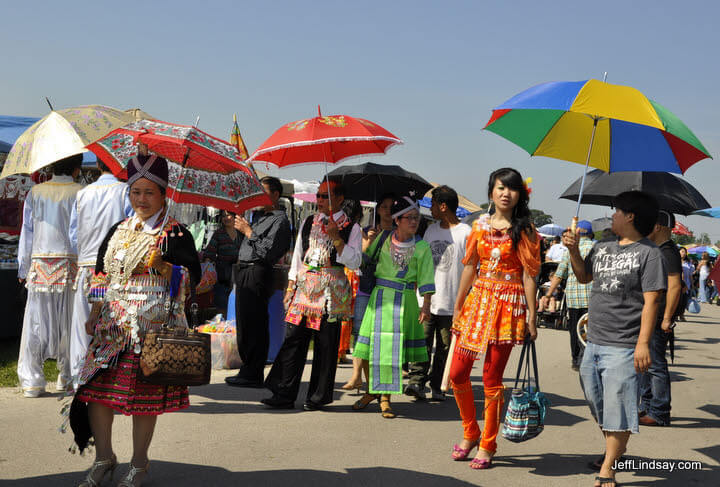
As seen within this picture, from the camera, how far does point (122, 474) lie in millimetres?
4391

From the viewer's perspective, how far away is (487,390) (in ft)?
16.5

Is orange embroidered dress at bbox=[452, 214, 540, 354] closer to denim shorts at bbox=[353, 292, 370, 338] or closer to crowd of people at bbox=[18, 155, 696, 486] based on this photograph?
crowd of people at bbox=[18, 155, 696, 486]

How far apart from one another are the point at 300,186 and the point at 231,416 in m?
10.8

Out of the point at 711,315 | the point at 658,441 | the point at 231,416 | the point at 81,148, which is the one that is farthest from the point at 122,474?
the point at 711,315

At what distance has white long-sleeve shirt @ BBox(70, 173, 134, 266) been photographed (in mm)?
6090

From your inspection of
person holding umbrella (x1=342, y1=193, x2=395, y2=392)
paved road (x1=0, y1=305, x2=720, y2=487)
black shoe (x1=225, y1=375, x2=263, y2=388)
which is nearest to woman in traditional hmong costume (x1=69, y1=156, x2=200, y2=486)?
paved road (x1=0, y1=305, x2=720, y2=487)

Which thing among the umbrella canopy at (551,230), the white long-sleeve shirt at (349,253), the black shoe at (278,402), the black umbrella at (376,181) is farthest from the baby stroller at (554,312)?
the umbrella canopy at (551,230)

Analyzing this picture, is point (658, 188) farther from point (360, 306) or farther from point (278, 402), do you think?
point (278, 402)

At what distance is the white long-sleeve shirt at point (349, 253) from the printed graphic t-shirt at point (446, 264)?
1.15 metres

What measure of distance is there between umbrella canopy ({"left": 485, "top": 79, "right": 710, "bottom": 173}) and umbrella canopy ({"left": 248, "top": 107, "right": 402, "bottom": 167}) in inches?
41.5

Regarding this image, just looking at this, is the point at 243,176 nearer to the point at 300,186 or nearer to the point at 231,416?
the point at 231,416

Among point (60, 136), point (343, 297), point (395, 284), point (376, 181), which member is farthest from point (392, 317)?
point (60, 136)

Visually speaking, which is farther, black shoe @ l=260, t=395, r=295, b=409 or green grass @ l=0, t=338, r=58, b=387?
green grass @ l=0, t=338, r=58, b=387

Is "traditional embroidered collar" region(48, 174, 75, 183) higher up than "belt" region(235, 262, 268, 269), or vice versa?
"traditional embroidered collar" region(48, 174, 75, 183)
